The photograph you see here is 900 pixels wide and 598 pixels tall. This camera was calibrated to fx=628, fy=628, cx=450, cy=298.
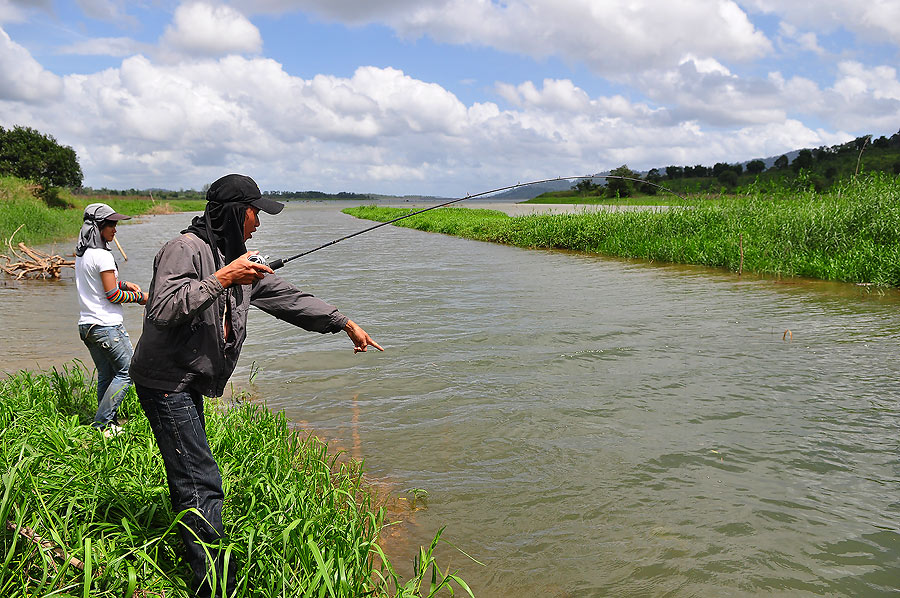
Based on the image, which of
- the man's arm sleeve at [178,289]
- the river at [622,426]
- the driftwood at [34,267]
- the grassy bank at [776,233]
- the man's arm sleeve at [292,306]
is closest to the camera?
the man's arm sleeve at [178,289]

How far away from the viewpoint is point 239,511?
3750 millimetres

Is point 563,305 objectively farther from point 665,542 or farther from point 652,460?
point 665,542

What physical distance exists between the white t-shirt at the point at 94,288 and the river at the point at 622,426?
7.62ft

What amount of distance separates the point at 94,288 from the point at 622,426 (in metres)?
5.09

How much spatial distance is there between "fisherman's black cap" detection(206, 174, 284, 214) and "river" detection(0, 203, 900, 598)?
8.57 ft

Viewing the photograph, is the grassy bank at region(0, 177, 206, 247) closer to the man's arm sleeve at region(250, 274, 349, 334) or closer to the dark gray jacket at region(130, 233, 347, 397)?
the man's arm sleeve at region(250, 274, 349, 334)

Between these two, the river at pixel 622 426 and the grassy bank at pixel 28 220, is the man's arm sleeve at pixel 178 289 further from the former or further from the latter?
the grassy bank at pixel 28 220

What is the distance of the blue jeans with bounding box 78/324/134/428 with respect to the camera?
508 cm

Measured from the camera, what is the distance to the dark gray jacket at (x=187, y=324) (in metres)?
2.65

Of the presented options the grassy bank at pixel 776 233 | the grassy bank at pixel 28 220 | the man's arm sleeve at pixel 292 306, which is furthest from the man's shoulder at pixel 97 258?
the grassy bank at pixel 28 220

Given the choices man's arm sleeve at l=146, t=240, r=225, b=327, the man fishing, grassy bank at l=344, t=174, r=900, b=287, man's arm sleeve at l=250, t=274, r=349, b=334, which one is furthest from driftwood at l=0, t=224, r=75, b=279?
man's arm sleeve at l=146, t=240, r=225, b=327

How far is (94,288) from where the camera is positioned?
5.20 m

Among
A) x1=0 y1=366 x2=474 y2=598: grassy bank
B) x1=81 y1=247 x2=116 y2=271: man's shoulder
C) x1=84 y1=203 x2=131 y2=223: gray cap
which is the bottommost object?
x1=0 y1=366 x2=474 y2=598: grassy bank

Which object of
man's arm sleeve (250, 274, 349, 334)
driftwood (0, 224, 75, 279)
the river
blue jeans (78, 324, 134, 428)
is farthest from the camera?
driftwood (0, 224, 75, 279)
